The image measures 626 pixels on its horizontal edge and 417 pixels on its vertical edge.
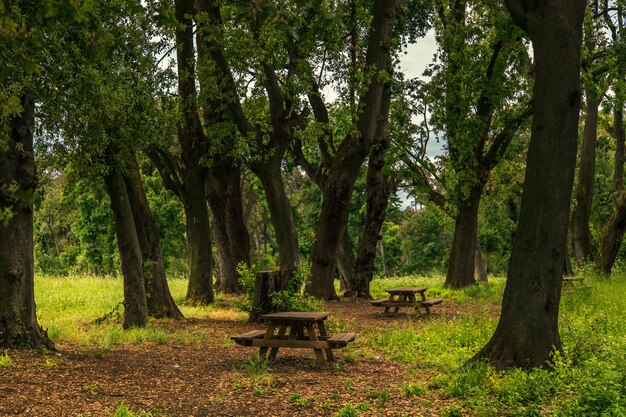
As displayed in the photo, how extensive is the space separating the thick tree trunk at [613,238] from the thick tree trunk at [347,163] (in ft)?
36.4

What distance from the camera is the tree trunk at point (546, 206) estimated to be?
782 centimetres

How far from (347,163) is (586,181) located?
11.2 meters

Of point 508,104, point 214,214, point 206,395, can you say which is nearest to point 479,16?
point 508,104

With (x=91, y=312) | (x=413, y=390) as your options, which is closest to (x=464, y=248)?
(x=91, y=312)

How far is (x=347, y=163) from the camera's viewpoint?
18031 millimetres

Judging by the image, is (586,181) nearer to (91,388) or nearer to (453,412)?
(453,412)

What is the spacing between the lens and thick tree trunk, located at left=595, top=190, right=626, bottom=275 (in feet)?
76.4

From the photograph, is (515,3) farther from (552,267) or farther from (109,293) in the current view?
(109,293)

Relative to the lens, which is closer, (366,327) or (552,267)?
(552,267)

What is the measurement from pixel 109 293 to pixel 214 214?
4.04 metres

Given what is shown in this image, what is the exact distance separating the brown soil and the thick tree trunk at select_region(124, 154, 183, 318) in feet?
11.7

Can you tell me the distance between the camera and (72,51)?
27.6ft

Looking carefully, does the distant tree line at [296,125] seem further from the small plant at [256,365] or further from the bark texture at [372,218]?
the small plant at [256,365]

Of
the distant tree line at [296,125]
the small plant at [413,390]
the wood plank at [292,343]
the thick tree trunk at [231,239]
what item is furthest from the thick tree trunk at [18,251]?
the thick tree trunk at [231,239]
